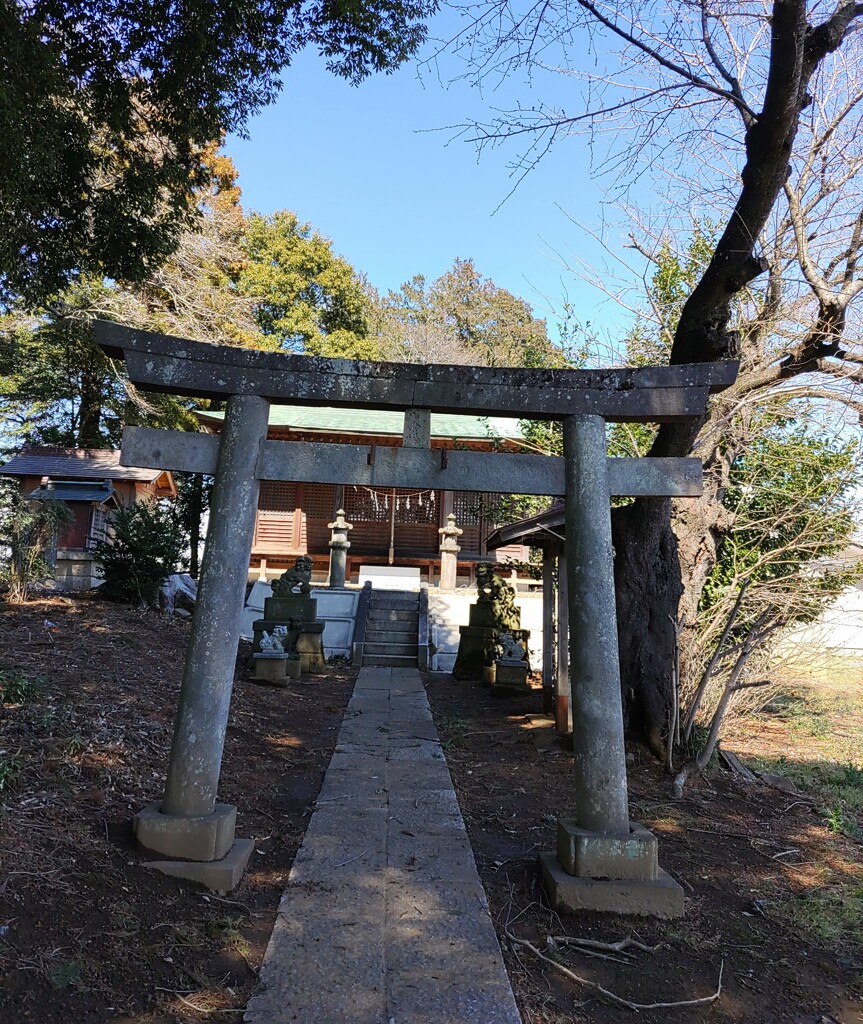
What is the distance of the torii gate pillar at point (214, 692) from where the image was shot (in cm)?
342

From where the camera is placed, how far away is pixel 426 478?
398 centimetres

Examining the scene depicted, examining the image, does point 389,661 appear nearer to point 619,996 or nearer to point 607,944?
point 607,944

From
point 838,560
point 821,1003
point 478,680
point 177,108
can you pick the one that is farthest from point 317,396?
point 478,680

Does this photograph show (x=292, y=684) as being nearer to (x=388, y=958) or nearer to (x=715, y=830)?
(x=715, y=830)

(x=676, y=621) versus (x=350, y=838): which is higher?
(x=676, y=621)

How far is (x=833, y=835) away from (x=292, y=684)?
692 cm

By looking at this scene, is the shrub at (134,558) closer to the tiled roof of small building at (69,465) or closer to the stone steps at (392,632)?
the stone steps at (392,632)

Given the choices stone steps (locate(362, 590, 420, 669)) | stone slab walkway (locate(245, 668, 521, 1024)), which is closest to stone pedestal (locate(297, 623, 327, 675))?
stone steps (locate(362, 590, 420, 669))

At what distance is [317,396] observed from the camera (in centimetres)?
390

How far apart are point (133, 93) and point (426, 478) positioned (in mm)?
5562

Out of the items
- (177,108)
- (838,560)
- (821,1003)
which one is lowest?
(821,1003)

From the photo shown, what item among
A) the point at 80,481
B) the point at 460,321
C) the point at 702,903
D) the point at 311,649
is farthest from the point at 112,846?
the point at 460,321

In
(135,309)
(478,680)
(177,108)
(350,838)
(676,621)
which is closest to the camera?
(350,838)

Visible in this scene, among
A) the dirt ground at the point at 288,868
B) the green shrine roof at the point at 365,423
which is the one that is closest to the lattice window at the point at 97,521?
the green shrine roof at the point at 365,423
